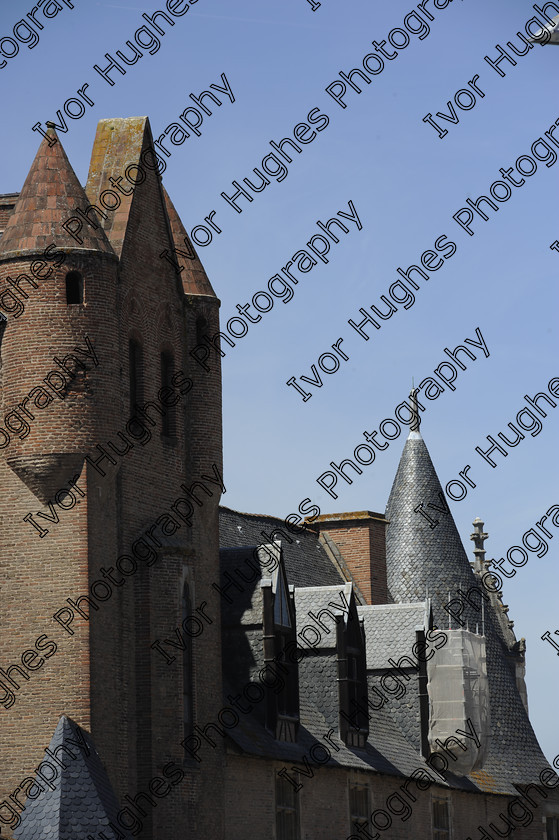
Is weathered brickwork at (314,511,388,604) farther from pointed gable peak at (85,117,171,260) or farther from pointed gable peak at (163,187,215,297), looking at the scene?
pointed gable peak at (85,117,171,260)

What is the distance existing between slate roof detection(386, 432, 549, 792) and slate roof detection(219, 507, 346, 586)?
2310mm

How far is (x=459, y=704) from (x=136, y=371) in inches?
502

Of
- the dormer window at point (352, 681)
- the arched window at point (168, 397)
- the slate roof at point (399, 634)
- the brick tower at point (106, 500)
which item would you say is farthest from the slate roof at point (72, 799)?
the dormer window at point (352, 681)

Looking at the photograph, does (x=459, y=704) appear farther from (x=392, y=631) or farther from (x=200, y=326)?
(x=200, y=326)

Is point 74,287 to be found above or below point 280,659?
above

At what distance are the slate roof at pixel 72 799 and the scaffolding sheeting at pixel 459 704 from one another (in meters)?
13.5

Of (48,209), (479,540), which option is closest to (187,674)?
(48,209)

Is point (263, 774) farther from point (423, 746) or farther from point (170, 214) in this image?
point (170, 214)

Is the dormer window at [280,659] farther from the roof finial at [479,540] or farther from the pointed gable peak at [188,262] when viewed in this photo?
the roof finial at [479,540]

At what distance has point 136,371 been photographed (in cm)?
2739

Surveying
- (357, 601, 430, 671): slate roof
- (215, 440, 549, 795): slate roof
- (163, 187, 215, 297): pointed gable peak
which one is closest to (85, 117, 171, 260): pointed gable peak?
(163, 187, 215, 297): pointed gable peak

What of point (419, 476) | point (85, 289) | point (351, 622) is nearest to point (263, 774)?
point (351, 622)

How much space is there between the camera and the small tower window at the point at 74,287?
25.7m

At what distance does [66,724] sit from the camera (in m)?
23.9
